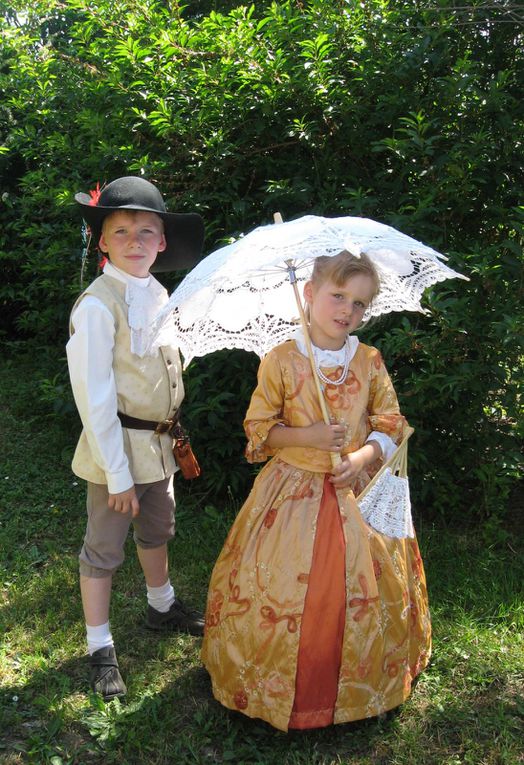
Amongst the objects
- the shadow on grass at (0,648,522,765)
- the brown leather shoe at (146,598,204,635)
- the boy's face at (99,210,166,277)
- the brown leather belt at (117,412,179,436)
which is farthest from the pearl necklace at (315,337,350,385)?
the brown leather shoe at (146,598,204,635)

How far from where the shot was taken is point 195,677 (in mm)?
2902

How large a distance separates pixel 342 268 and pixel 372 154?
1.80m

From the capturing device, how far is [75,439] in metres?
5.20

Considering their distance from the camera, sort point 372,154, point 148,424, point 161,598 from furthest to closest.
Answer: point 372,154
point 161,598
point 148,424

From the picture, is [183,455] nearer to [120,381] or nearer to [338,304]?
[120,381]

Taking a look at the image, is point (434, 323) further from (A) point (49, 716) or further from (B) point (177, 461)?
(A) point (49, 716)

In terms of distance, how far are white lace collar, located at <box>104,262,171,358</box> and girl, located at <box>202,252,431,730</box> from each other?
1.23 ft

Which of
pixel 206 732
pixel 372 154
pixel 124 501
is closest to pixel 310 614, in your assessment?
pixel 206 732

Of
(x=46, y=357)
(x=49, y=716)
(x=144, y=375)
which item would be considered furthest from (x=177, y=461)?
(x=46, y=357)

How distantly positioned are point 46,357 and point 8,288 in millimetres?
1059

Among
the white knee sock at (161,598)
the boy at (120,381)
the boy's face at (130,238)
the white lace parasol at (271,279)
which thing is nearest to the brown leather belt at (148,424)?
the boy at (120,381)

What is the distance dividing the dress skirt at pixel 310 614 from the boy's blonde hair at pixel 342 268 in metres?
0.64

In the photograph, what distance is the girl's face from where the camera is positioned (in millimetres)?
2441

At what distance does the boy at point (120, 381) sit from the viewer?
257 cm
